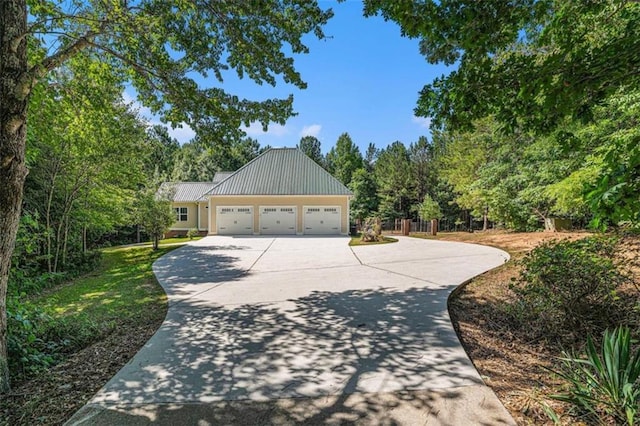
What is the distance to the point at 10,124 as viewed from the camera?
2691 mm

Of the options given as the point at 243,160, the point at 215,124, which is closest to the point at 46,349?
the point at 215,124

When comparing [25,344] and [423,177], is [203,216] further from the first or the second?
[25,344]

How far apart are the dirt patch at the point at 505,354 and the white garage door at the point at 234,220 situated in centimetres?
1563

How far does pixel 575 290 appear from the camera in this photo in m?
3.48

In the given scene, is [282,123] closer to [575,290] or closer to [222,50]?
[222,50]

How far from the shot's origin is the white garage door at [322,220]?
19484 mm

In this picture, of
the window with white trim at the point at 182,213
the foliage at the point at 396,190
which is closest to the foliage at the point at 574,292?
the window with white trim at the point at 182,213

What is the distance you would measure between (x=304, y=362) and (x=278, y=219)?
16572 millimetres

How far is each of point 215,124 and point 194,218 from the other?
21602mm

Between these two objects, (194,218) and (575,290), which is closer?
(575,290)

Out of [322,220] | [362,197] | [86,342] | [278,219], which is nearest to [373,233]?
[322,220]

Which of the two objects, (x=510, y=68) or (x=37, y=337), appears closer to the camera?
(x=510, y=68)

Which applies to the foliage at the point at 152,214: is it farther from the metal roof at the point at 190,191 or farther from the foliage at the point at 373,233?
the metal roof at the point at 190,191

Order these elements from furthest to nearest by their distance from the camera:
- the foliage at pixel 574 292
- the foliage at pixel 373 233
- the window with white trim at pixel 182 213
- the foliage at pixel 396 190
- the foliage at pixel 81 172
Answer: the foliage at pixel 396 190, the window with white trim at pixel 182 213, the foliage at pixel 373 233, the foliage at pixel 81 172, the foliage at pixel 574 292
